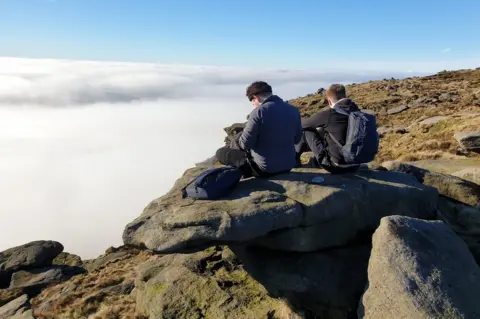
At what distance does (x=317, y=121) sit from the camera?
1184 cm

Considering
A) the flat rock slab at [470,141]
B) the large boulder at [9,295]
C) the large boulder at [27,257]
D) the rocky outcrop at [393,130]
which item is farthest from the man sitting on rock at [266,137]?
the large boulder at [27,257]

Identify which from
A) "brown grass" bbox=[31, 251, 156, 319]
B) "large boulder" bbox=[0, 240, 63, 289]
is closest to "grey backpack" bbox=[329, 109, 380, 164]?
"brown grass" bbox=[31, 251, 156, 319]

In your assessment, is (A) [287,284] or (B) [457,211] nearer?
(A) [287,284]

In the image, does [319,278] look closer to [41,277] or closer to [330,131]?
[330,131]

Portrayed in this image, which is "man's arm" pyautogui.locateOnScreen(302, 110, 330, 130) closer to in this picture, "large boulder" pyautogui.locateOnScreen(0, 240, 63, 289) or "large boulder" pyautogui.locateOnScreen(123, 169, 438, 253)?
"large boulder" pyautogui.locateOnScreen(123, 169, 438, 253)

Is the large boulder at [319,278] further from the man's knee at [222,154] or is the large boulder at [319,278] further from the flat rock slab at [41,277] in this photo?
the flat rock slab at [41,277]

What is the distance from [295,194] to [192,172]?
4.35 meters

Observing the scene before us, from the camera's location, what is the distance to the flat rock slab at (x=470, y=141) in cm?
2011

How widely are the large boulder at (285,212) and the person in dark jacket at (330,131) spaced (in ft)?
1.29

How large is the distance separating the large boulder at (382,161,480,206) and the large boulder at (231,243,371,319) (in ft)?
14.9

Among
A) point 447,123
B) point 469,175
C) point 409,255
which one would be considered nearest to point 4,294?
point 409,255

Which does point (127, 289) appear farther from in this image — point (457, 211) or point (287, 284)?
point (457, 211)

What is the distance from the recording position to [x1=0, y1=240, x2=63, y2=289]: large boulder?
3292 centimetres

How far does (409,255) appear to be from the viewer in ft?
27.5
